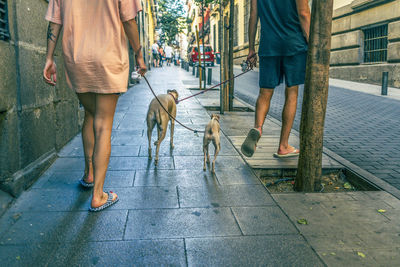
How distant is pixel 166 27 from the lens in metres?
47.8

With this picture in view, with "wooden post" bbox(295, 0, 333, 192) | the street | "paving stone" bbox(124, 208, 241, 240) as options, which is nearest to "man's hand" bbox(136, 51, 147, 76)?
"paving stone" bbox(124, 208, 241, 240)

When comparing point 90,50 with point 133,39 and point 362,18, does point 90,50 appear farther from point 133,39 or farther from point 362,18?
point 362,18

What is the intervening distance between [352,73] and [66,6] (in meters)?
15.0

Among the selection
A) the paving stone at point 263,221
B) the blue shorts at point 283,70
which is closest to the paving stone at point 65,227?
the paving stone at point 263,221

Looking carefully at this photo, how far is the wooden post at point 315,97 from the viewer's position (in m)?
3.48

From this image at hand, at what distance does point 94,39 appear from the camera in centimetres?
303

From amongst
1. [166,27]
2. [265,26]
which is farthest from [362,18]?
[166,27]

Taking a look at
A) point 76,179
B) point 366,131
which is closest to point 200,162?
point 76,179

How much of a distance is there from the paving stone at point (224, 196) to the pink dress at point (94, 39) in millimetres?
1109

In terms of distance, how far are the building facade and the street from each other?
3.55 meters

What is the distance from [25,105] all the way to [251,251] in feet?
8.05

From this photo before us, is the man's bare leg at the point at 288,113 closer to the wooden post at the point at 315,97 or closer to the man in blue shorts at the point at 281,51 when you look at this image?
the man in blue shorts at the point at 281,51

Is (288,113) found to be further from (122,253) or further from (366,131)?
(122,253)

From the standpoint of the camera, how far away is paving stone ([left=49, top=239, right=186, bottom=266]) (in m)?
2.36
